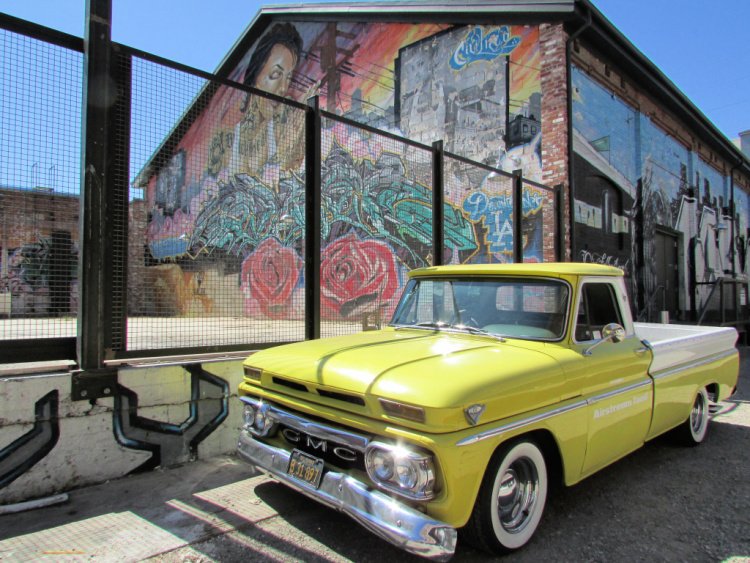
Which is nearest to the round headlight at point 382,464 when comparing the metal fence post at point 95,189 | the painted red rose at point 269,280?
the metal fence post at point 95,189

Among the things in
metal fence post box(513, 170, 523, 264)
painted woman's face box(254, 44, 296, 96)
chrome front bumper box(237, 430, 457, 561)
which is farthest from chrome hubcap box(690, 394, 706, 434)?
painted woman's face box(254, 44, 296, 96)

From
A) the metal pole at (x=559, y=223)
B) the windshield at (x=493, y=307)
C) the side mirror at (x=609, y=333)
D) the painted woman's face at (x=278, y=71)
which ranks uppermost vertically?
the painted woman's face at (x=278, y=71)

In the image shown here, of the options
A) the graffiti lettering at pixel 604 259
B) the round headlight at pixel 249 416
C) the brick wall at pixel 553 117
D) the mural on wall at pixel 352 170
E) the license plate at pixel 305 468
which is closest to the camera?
the license plate at pixel 305 468

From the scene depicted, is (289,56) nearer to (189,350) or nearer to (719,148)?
(189,350)

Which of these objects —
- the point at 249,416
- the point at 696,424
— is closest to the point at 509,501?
the point at 249,416

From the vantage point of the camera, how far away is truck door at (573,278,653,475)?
10.4 feet

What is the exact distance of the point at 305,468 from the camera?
276 cm

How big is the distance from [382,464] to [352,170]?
8551mm

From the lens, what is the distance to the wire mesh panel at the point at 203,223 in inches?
175

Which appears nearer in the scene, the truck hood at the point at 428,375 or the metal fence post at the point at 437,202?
the truck hood at the point at 428,375

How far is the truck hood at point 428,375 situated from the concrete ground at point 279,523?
849 mm

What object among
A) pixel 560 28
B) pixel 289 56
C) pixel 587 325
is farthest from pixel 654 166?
pixel 587 325

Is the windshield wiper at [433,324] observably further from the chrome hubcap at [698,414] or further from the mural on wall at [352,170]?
the chrome hubcap at [698,414]

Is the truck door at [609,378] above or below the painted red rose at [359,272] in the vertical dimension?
below
